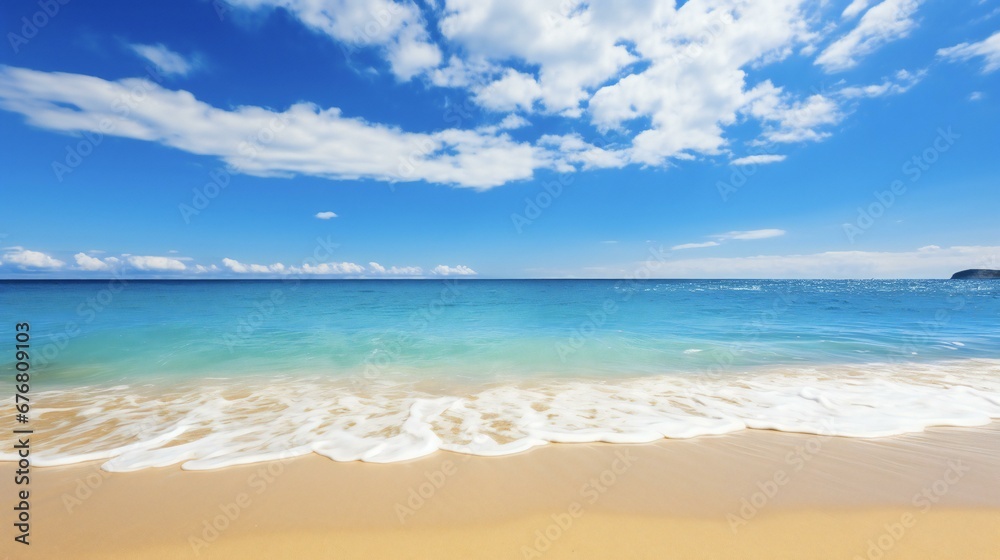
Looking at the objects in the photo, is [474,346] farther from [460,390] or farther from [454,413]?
[454,413]

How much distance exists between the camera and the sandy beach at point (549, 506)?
295 cm

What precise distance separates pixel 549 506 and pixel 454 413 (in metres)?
3.07

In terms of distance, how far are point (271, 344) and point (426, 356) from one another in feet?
20.0

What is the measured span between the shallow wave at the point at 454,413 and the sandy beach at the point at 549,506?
0.44 meters

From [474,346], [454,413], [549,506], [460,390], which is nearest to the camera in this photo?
[549,506]

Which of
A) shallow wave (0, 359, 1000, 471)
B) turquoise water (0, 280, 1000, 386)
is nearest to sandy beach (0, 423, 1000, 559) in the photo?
shallow wave (0, 359, 1000, 471)

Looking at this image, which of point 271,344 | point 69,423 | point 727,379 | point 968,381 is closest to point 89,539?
point 69,423

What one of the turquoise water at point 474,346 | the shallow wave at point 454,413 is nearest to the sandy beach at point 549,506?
the shallow wave at point 454,413

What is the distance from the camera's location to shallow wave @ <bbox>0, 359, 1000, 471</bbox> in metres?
4.89

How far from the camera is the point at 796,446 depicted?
486 cm

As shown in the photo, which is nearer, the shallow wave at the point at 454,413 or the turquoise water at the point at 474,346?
the shallow wave at the point at 454,413

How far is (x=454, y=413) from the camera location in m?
6.35

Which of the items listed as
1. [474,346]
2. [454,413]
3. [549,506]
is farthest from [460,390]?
[474,346]

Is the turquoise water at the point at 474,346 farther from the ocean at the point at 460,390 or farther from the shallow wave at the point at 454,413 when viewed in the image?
the shallow wave at the point at 454,413
